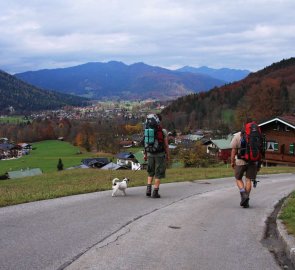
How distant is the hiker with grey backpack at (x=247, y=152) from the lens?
9.79m

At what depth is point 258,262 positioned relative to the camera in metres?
5.89

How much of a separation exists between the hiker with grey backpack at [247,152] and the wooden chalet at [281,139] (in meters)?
34.9

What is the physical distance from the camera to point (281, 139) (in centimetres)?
4566

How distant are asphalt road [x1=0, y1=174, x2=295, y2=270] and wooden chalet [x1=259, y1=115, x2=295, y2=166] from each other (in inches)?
1367

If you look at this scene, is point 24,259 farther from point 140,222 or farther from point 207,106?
point 207,106

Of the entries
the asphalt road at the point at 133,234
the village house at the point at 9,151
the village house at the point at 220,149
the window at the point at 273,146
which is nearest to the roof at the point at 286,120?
the window at the point at 273,146

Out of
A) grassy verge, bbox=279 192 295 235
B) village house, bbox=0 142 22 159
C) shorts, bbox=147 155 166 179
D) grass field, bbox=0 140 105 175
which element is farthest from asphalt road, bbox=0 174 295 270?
village house, bbox=0 142 22 159

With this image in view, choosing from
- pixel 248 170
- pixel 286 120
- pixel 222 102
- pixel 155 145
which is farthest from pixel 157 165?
pixel 222 102

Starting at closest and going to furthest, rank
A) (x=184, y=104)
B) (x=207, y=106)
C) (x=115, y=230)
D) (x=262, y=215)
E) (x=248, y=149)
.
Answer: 1. (x=115, y=230)
2. (x=262, y=215)
3. (x=248, y=149)
4. (x=207, y=106)
5. (x=184, y=104)

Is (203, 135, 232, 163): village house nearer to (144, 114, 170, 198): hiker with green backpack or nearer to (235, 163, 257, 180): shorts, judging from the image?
(144, 114, 170, 198): hiker with green backpack

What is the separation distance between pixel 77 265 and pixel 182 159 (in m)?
46.1

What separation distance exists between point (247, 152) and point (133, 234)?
3753 millimetres

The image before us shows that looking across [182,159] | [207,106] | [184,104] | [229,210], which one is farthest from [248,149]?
[184,104]

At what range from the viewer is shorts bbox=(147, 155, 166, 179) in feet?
36.3
